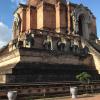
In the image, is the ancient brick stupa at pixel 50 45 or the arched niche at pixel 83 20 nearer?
the ancient brick stupa at pixel 50 45

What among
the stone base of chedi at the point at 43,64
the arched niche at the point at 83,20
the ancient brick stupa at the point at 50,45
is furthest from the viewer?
the arched niche at the point at 83,20

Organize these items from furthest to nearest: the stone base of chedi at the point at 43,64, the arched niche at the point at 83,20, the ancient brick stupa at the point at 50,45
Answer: the arched niche at the point at 83,20 < the ancient brick stupa at the point at 50,45 < the stone base of chedi at the point at 43,64

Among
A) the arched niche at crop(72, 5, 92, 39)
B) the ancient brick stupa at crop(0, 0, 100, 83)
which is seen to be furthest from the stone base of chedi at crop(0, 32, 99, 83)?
the arched niche at crop(72, 5, 92, 39)

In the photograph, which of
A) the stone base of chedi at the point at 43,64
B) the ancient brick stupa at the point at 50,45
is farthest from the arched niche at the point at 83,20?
the stone base of chedi at the point at 43,64

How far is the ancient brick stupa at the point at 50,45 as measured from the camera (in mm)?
24562

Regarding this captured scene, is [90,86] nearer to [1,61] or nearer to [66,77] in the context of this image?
[66,77]

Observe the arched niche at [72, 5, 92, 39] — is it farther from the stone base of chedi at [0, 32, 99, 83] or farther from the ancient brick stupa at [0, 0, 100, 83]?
the stone base of chedi at [0, 32, 99, 83]

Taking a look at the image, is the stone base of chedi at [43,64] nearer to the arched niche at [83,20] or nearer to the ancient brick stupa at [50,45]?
the ancient brick stupa at [50,45]

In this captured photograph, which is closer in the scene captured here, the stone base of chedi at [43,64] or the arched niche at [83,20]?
the stone base of chedi at [43,64]

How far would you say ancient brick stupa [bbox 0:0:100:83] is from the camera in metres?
24.6

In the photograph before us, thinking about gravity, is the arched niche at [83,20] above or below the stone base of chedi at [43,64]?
above

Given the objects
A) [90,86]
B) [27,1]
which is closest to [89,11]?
[27,1]

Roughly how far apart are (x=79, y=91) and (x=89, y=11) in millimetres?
19955

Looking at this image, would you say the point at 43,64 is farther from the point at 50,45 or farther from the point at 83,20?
the point at 83,20
